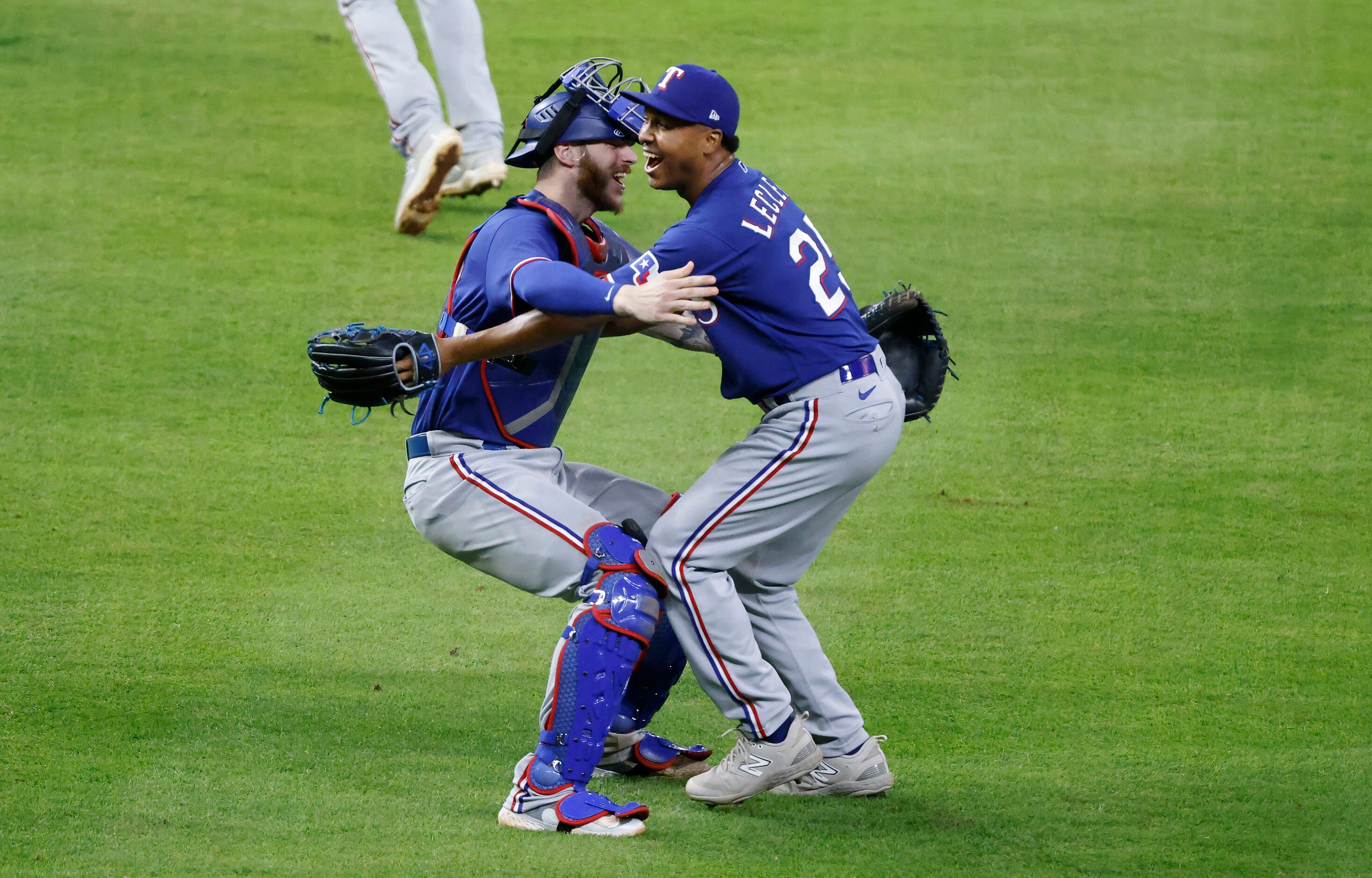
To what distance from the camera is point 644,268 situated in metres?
3.87

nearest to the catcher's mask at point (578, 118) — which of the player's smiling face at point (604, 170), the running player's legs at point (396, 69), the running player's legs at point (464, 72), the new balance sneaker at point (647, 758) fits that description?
the player's smiling face at point (604, 170)

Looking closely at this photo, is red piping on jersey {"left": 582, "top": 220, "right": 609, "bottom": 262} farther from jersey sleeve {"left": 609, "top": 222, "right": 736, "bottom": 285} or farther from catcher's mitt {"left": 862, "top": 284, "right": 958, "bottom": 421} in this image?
catcher's mitt {"left": 862, "top": 284, "right": 958, "bottom": 421}

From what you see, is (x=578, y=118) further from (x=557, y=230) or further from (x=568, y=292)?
(x=568, y=292)

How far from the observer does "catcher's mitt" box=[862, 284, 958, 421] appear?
458 cm

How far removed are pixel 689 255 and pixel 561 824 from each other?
4.89 ft

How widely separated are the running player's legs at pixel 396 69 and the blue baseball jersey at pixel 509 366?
4402 mm

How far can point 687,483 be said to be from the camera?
6.46 m

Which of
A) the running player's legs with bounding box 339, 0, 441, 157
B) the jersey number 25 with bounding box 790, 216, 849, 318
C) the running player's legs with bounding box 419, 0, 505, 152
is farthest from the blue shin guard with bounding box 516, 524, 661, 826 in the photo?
the running player's legs with bounding box 419, 0, 505, 152

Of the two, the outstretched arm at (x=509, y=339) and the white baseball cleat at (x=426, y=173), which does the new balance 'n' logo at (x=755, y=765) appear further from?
the white baseball cleat at (x=426, y=173)

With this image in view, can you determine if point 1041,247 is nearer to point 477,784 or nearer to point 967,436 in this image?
point 967,436

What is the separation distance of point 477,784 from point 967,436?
3.55 m

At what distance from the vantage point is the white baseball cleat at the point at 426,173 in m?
8.18

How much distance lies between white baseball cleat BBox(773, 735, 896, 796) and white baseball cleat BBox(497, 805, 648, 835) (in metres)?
0.50

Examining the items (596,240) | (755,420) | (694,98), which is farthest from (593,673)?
(755,420)
